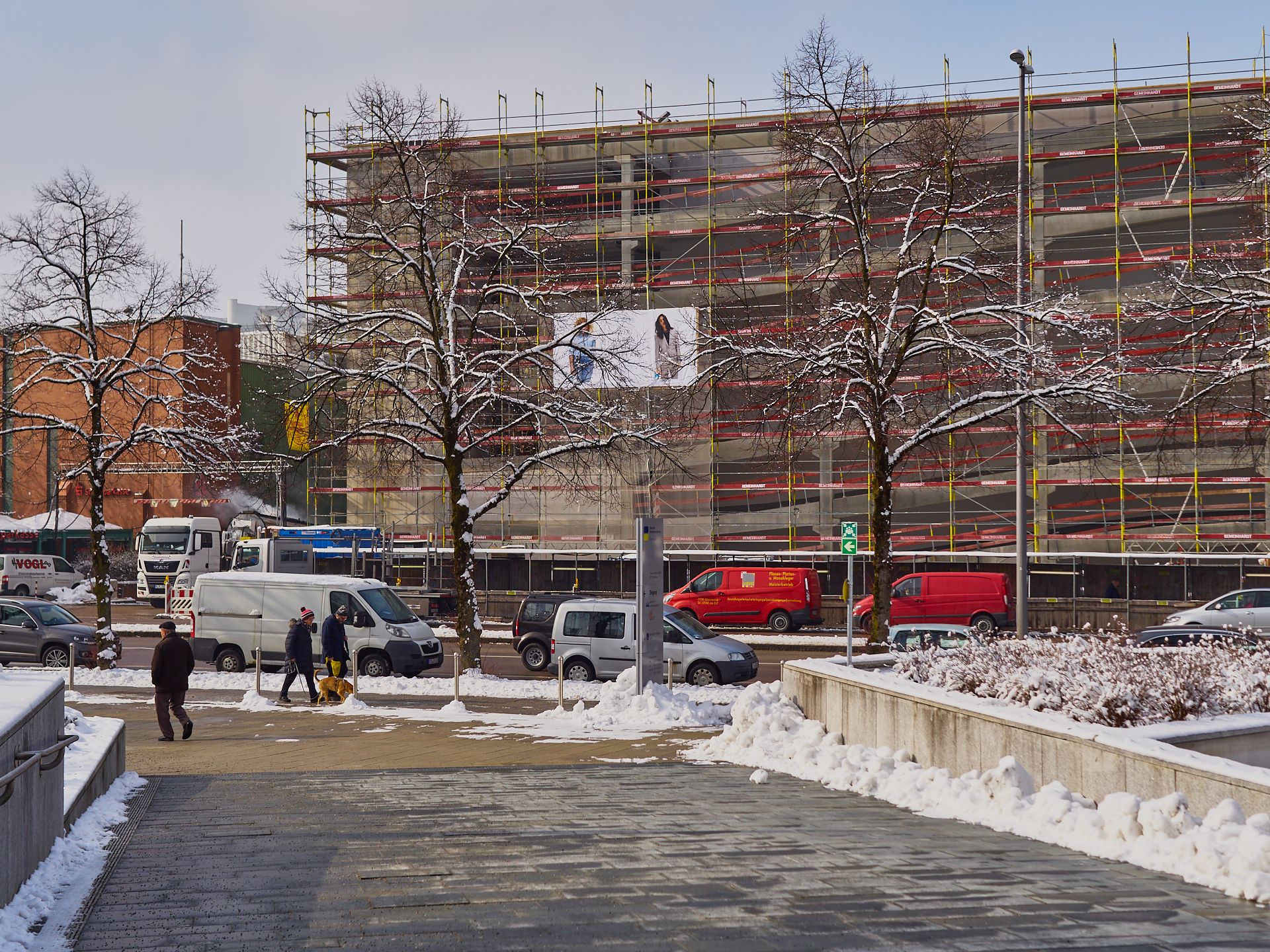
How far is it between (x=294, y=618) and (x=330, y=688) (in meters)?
4.73

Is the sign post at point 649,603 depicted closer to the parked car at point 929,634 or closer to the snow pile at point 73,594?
the parked car at point 929,634

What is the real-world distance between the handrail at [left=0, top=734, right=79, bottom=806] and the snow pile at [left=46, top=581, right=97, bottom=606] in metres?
42.7

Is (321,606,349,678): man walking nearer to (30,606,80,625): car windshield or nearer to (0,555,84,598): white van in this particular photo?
(30,606,80,625): car windshield

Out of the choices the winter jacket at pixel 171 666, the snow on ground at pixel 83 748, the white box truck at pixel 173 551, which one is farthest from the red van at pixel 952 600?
the white box truck at pixel 173 551

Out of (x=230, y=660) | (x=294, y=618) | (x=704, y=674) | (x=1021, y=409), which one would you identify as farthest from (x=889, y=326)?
(x=230, y=660)

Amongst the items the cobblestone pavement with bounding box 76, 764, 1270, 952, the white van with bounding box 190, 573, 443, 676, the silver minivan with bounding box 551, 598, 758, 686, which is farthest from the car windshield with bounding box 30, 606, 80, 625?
the cobblestone pavement with bounding box 76, 764, 1270, 952

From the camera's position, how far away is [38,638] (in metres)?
26.2

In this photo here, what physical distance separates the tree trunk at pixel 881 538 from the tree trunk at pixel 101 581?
14996mm

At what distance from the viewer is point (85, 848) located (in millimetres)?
8039

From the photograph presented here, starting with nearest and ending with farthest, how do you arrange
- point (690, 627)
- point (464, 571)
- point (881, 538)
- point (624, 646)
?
point (881, 538), point (690, 627), point (624, 646), point (464, 571)

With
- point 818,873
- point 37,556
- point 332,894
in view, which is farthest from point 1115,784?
point 37,556

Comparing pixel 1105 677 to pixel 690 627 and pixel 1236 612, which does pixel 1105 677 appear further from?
pixel 1236 612

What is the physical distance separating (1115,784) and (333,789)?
6.39 m

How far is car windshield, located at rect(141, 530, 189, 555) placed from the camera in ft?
149
